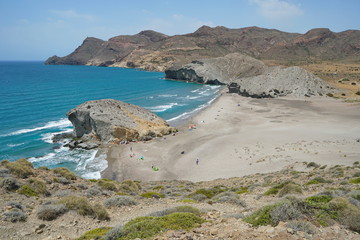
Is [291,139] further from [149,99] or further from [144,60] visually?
[144,60]

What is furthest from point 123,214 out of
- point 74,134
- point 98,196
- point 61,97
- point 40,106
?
point 61,97

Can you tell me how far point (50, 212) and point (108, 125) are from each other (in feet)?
91.7

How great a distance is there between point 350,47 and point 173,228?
192045 mm

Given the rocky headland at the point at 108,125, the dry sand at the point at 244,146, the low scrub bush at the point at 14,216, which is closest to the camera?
the low scrub bush at the point at 14,216

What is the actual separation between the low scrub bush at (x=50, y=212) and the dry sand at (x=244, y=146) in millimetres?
16628

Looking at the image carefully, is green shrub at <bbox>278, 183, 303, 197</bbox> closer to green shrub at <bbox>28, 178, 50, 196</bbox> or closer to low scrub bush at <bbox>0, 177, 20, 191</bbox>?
green shrub at <bbox>28, 178, 50, 196</bbox>

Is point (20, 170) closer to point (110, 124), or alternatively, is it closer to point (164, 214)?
point (164, 214)

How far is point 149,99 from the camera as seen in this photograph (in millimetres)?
71312

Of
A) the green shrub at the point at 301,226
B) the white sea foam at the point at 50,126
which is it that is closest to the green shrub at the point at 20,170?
the green shrub at the point at 301,226

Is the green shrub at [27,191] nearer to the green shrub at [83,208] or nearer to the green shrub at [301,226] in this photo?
the green shrub at [83,208]

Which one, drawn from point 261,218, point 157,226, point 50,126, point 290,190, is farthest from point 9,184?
point 50,126

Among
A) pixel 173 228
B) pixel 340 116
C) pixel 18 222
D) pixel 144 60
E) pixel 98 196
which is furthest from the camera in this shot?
pixel 144 60

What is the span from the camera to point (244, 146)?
3381cm

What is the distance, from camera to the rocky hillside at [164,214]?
7398mm
